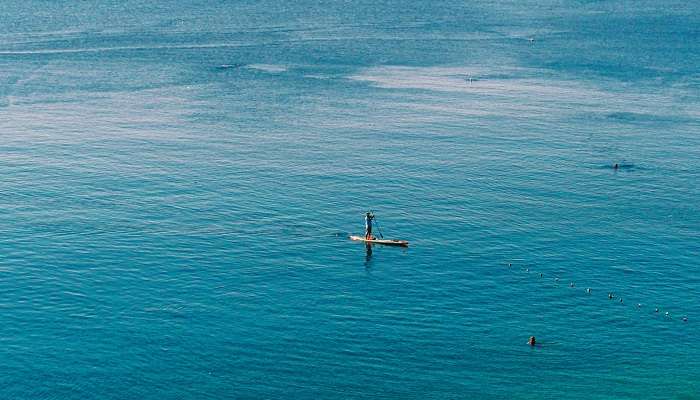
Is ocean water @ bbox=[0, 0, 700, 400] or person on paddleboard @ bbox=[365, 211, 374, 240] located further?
person on paddleboard @ bbox=[365, 211, 374, 240]

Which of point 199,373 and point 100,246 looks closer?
point 199,373

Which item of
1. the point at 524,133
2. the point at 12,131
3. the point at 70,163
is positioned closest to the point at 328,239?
the point at 70,163

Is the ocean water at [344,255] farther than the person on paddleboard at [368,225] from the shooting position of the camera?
No

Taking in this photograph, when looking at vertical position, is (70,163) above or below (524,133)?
below

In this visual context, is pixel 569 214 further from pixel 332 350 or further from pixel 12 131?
pixel 12 131

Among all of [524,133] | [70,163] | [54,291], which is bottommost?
[54,291]

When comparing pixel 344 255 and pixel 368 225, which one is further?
pixel 368 225

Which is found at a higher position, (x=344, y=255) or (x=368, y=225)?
(x=368, y=225)

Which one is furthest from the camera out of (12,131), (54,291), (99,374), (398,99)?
(398,99)
